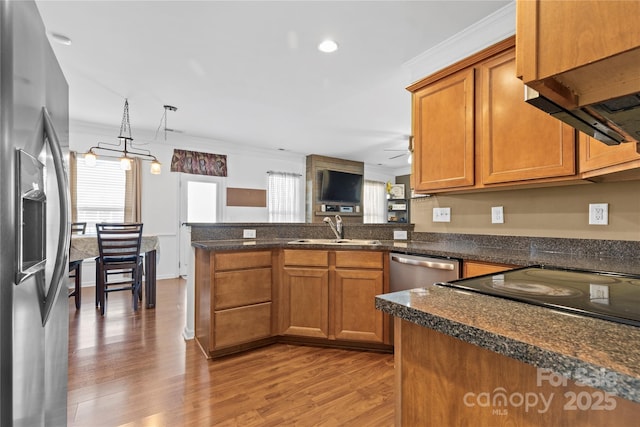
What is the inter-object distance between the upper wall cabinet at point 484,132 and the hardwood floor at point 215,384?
1.49 meters

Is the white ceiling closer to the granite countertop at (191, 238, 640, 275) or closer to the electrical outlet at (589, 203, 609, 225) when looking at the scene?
the electrical outlet at (589, 203, 609, 225)

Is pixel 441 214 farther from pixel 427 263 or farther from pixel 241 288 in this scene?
pixel 241 288

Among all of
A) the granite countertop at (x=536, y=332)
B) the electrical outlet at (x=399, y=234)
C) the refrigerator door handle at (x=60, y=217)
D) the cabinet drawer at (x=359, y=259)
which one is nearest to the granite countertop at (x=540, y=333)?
the granite countertop at (x=536, y=332)

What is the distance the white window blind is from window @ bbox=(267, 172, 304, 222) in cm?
264

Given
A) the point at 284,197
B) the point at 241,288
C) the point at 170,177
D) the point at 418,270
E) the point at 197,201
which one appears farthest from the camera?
the point at 284,197

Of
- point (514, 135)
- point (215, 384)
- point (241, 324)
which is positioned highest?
point (514, 135)

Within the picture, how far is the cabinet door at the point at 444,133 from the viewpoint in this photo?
2186 mm

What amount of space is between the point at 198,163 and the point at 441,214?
440cm

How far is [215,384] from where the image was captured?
6.37 feet

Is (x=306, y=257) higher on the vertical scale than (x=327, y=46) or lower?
lower

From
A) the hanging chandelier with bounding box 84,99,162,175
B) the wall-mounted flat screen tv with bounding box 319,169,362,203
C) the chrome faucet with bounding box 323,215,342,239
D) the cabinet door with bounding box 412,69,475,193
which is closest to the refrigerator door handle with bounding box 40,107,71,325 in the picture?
the chrome faucet with bounding box 323,215,342,239

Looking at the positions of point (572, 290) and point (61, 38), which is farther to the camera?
point (61, 38)

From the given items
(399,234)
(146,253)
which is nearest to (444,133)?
(399,234)

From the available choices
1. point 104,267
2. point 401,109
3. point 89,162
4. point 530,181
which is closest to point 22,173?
point 530,181
